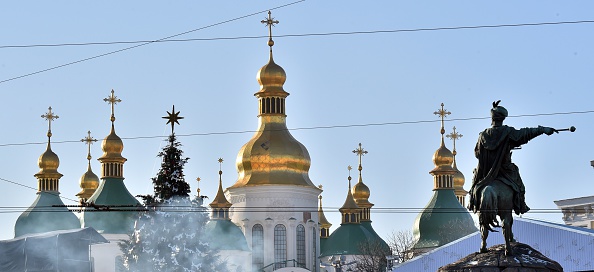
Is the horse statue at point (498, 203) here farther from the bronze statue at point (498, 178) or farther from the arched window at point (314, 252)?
the arched window at point (314, 252)

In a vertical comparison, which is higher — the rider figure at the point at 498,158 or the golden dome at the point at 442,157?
the golden dome at the point at 442,157

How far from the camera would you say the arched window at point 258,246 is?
9744 centimetres

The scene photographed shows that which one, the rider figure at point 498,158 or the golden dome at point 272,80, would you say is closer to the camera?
the rider figure at point 498,158

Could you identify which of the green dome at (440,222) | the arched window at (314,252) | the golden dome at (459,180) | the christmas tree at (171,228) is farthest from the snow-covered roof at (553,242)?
the golden dome at (459,180)

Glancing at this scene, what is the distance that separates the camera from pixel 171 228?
5834cm

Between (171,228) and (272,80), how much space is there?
4151 cm

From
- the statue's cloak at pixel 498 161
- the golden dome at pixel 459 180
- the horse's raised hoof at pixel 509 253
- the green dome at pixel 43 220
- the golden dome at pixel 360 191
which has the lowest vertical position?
the horse's raised hoof at pixel 509 253

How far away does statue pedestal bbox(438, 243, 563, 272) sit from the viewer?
977 inches

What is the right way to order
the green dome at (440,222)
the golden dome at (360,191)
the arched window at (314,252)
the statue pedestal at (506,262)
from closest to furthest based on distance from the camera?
the statue pedestal at (506,262) < the arched window at (314,252) < the green dome at (440,222) < the golden dome at (360,191)

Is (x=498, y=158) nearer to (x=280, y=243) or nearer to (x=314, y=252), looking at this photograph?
(x=280, y=243)

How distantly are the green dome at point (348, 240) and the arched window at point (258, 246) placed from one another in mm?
7428

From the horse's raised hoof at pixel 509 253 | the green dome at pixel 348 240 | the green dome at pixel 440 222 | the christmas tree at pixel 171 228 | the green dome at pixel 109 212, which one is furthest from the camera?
the green dome at pixel 348 240

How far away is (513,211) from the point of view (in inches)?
1015

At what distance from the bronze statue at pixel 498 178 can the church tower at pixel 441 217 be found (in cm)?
7260
